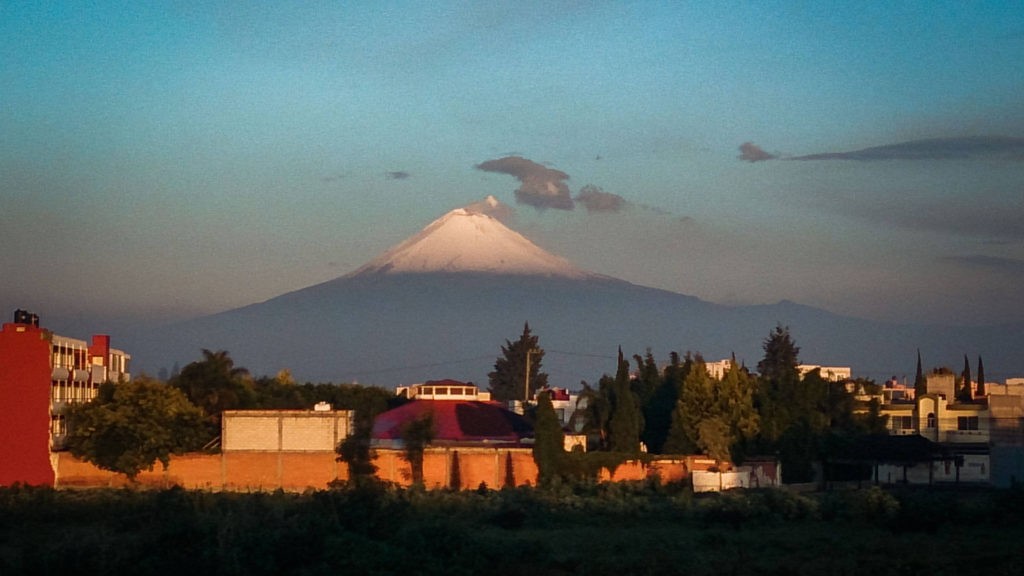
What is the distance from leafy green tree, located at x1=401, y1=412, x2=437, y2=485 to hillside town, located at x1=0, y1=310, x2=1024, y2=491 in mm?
44

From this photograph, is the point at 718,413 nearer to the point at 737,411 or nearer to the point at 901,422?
the point at 737,411

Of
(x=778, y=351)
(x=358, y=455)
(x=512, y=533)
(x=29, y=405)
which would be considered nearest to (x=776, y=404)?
(x=358, y=455)

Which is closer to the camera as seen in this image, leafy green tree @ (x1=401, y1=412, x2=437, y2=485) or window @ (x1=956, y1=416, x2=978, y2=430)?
leafy green tree @ (x1=401, y1=412, x2=437, y2=485)

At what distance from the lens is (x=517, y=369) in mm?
94312

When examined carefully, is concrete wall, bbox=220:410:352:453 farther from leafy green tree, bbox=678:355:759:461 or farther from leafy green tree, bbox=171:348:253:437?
leafy green tree, bbox=678:355:759:461

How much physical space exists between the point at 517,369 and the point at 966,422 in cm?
3552

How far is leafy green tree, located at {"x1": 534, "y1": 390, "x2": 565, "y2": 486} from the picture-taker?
1879 inches

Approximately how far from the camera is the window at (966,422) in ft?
213

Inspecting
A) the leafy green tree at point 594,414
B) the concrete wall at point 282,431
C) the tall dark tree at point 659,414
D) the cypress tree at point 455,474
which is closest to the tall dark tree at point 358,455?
the concrete wall at point 282,431

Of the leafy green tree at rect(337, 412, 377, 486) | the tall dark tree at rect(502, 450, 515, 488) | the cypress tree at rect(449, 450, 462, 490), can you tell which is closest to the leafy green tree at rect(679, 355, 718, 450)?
the tall dark tree at rect(502, 450, 515, 488)

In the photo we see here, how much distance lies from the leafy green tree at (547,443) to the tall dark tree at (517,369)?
1696 inches

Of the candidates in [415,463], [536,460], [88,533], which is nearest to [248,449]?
[415,463]

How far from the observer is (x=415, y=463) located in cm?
4841

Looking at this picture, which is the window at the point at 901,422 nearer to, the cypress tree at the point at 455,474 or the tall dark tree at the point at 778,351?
the tall dark tree at the point at 778,351
